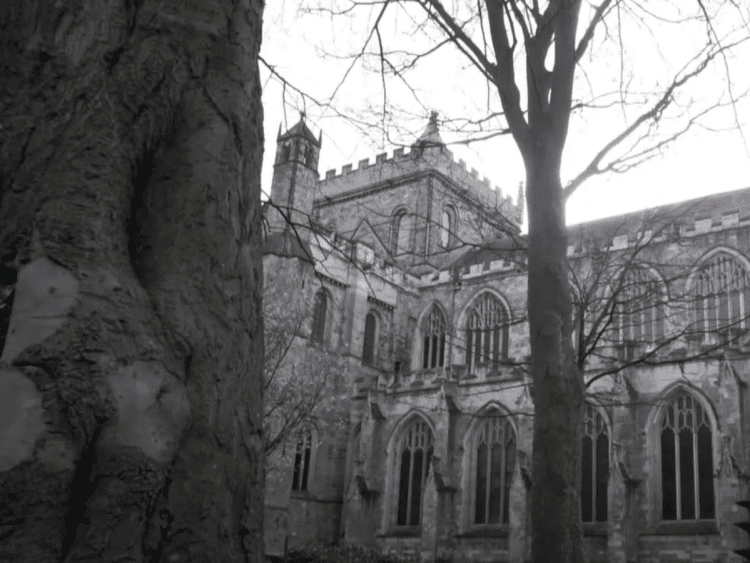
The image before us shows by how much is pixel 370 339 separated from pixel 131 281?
30.2m

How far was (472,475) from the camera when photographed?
2608 cm

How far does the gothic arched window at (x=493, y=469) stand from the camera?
2534 centimetres

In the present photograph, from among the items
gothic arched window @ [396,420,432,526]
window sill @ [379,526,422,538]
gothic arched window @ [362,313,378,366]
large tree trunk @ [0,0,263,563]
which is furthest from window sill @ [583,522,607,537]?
large tree trunk @ [0,0,263,563]

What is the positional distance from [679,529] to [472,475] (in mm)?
7049

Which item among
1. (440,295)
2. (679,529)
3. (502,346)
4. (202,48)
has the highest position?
(440,295)

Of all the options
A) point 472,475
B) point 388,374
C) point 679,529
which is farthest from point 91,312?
point 388,374

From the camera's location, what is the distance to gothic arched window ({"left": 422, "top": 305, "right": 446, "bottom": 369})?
3259 centimetres

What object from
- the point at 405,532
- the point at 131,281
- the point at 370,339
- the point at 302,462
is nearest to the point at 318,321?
the point at 370,339

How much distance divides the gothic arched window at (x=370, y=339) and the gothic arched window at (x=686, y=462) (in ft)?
41.1

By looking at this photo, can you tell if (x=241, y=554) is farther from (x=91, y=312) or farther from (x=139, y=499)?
(x=91, y=312)

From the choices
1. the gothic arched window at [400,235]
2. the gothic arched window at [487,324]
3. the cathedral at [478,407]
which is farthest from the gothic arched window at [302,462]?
the gothic arched window at [400,235]

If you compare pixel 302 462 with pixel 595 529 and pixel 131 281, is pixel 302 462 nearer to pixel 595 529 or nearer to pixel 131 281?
pixel 595 529

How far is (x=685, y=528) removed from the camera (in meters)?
20.9

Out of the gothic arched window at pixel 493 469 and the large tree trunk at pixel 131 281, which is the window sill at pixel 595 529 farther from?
the large tree trunk at pixel 131 281
